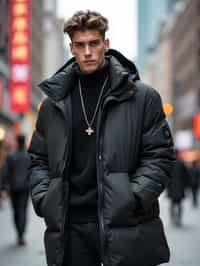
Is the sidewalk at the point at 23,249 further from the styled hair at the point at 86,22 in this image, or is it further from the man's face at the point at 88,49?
the styled hair at the point at 86,22

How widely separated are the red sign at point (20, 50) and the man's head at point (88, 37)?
37060 mm

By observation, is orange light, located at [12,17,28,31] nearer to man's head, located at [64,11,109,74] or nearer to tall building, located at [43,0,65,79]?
man's head, located at [64,11,109,74]

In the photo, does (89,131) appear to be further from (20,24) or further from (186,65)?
(186,65)

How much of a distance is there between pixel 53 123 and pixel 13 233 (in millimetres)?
11447

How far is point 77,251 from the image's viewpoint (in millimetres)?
3812

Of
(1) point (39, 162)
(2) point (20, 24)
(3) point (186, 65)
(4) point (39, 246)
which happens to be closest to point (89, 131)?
(1) point (39, 162)

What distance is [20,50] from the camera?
1644 inches

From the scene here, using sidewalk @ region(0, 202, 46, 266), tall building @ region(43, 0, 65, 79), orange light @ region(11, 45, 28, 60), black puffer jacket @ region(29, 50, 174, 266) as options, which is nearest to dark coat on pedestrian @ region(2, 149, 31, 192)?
sidewalk @ region(0, 202, 46, 266)

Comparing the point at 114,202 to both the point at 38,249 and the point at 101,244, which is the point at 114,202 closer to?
the point at 101,244

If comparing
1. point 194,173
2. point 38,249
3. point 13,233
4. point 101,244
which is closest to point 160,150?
point 101,244

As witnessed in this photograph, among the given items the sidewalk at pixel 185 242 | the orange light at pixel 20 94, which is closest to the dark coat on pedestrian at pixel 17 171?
the sidewalk at pixel 185 242

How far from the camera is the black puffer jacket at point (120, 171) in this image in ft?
12.1

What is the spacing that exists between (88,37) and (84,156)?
613mm

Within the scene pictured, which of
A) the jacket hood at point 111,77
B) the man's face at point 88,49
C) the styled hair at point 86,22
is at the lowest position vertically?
the jacket hood at point 111,77
